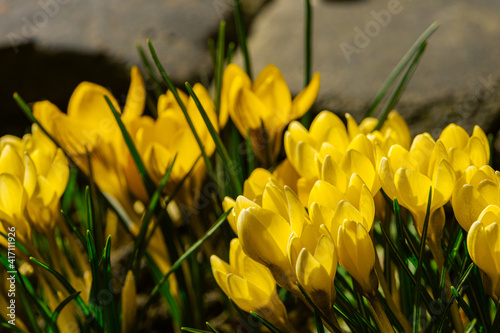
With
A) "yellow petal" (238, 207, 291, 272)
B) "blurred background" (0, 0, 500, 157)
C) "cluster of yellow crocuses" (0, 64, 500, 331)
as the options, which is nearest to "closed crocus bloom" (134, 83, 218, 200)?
"cluster of yellow crocuses" (0, 64, 500, 331)

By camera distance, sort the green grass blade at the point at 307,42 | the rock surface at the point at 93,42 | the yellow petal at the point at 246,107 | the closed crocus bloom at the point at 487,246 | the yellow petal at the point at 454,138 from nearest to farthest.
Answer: the closed crocus bloom at the point at 487,246 → the yellow petal at the point at 454,138 → the yellow petal at the point at 246,107 → the green grass blade at the point at 307,42 → the rock surface at the point at 93,42

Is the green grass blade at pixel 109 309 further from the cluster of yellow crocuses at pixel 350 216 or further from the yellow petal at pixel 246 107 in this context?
the yellow petal at pixel 246 107

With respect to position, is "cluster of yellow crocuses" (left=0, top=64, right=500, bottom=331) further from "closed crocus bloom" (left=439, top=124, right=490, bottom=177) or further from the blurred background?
the blurred background

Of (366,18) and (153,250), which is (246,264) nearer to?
(153,250)

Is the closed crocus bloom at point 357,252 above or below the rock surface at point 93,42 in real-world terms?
below

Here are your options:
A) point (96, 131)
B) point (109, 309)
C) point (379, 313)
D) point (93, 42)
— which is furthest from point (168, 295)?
point (93, 42)

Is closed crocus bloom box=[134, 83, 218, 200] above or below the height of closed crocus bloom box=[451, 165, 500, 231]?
above

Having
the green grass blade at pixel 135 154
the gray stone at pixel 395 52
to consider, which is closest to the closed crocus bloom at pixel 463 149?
the green grass blade at pixel 135 154
